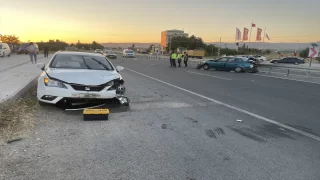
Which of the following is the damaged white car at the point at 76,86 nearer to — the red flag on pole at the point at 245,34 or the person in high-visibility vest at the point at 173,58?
the person in high-visibility vest at the point at 173,58

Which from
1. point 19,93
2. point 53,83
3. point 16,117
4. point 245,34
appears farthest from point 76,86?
A: point 245,34

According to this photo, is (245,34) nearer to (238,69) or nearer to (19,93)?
(238,69)

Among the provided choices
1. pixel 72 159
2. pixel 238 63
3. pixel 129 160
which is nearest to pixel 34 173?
pixel 72 159

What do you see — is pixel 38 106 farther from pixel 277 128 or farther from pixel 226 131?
pixel 277 128

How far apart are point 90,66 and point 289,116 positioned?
5.55 metres

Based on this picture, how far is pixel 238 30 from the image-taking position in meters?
66.9

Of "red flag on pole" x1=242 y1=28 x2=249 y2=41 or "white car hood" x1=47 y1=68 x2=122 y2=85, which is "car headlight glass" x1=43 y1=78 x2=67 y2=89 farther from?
"red flag on pole" x1=242 y1=28 x2=249 y2=41

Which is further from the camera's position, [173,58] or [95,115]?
[173,58]

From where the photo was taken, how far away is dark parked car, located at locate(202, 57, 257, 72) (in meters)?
26.2

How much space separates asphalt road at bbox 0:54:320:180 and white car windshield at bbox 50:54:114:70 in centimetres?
146

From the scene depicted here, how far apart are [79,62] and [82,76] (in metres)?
1.40

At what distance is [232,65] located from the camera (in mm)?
26969

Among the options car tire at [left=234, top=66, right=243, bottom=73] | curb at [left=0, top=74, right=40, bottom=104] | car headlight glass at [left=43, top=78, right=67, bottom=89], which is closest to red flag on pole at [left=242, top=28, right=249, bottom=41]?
car tire at [left=234, top=66, right=243, bottom=73]

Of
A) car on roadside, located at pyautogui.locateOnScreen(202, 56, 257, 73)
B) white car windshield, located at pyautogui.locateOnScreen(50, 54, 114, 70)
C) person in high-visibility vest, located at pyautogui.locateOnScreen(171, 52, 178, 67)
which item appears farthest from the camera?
person in high-visibility vest, located at pyautogui.locateOnScreen(171, 52, 178, 67)
